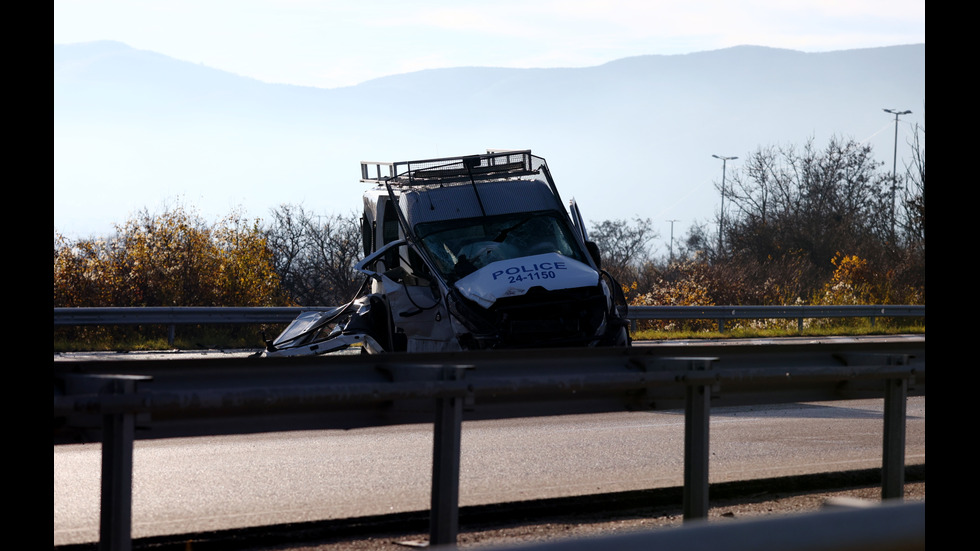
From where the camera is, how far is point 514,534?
5504 mm

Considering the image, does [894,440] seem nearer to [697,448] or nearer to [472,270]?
[697,448]

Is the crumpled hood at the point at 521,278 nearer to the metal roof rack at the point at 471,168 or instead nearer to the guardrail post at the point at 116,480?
the metal roof rack at the point at 471,168

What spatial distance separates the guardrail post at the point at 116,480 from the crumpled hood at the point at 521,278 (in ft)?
20.6

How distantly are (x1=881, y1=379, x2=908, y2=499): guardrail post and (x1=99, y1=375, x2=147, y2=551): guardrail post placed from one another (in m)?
3.85

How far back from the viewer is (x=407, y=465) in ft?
24.5

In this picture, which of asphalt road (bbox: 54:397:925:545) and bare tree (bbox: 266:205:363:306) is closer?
asphalt road (bbox: 54:397:925:545)

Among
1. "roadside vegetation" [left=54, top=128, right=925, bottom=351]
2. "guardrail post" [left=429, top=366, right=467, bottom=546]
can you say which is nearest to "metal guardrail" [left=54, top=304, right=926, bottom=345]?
"roadside vegetation" [left=54, top=128, right=925, bottom=351]

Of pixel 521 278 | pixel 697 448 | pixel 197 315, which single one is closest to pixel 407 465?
pixel 521 278

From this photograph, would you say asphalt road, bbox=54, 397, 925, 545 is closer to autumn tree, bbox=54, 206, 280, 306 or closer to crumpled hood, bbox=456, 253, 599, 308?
crumpled hood, bbox=456, 253, 599, 308

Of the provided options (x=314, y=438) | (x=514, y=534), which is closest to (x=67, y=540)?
(x=514, y=534)

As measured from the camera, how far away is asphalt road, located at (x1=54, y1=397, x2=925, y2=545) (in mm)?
5984

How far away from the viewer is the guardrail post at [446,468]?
13.3ft

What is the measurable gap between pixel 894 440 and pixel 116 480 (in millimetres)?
3991

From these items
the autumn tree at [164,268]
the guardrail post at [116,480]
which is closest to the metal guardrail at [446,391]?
the guardrail post at [116,480]
